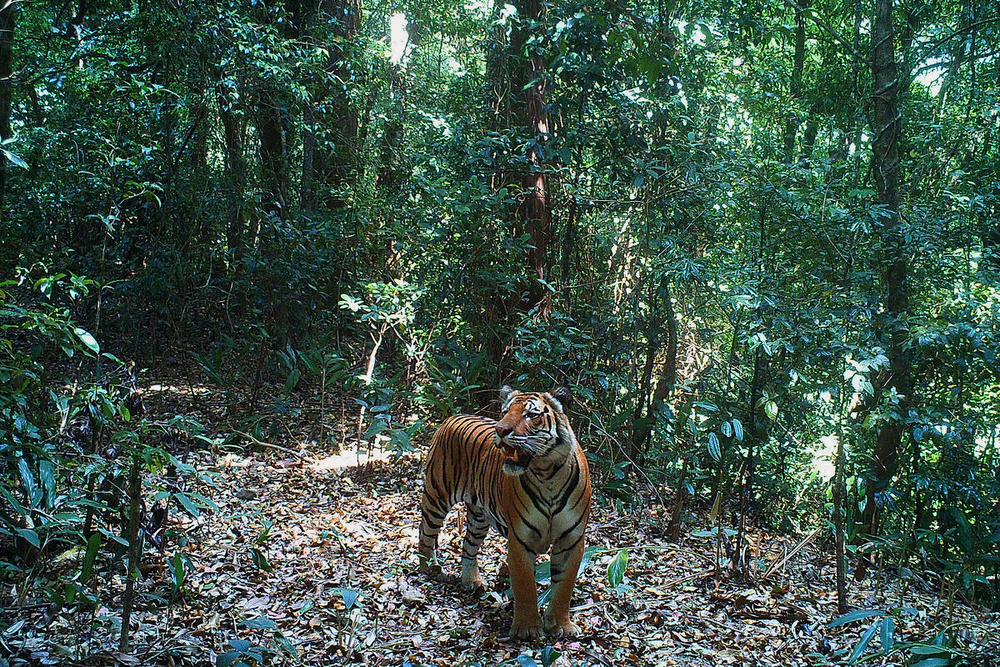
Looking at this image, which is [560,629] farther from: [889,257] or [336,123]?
[336,123]

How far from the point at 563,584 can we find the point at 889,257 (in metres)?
A: 4.02

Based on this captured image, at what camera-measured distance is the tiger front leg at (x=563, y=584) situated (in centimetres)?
374

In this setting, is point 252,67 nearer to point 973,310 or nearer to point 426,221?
point 426,221

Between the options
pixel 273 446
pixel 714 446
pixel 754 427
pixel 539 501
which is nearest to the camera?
pixel 539 501

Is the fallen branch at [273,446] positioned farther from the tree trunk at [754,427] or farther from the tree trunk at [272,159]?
the tree trunk at [754,427]

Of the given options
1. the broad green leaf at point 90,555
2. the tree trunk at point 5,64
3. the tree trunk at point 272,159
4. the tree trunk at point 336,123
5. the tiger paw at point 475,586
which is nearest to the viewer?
the broad green leaf at point 90,555

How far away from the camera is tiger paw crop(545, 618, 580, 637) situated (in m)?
3.73

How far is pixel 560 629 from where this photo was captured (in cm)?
374

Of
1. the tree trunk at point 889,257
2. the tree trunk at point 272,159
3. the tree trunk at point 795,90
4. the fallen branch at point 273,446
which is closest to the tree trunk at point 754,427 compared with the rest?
the tree trunk at point 889,257

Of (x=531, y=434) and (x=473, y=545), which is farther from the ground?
(x=531, y=434)

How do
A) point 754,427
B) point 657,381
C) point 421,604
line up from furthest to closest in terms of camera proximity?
point 657,381 → point 754,427 → point 421,604

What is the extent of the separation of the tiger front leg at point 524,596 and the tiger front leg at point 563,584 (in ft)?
0.31

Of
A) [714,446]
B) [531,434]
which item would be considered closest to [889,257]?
[714,446]

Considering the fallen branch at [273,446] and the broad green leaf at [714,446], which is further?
the fallen branch at [273,446]
